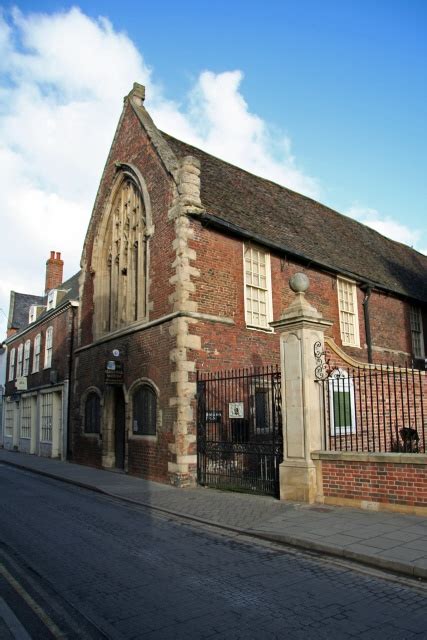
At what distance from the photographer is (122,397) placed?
17109mm

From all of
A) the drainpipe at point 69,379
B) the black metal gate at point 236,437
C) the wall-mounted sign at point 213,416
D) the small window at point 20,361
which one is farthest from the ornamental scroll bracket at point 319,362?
the small window at point 20,361

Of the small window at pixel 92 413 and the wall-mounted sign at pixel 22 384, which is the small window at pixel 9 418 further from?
the small window at pixel 92 413

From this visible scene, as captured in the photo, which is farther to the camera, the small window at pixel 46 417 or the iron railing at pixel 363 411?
the small window at pixel 46 417

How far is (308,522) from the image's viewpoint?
7.99 m

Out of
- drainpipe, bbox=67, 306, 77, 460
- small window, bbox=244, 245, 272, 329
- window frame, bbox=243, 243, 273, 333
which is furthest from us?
drainpipe, bbox=67, 306, 77, 460

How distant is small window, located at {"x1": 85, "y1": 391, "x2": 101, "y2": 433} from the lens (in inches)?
701

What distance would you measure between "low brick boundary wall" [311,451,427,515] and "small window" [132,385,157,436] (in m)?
5.81

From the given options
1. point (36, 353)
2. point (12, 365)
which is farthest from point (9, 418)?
point (36, 353)

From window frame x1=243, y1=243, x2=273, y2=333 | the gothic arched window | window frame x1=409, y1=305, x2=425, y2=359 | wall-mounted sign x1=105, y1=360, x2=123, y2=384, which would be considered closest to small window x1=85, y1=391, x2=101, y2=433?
the gothic arched window

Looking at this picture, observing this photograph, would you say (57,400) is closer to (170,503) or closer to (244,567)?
(170,503)

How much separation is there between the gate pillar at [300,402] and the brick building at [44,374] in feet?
42.4

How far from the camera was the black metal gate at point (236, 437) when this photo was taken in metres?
11.0

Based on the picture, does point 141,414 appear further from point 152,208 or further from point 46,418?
point 46,418

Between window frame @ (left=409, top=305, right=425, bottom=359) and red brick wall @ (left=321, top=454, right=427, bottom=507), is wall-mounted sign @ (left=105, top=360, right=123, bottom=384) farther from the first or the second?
window frame @ (left=409, top=305, right=425, bottom=359)
